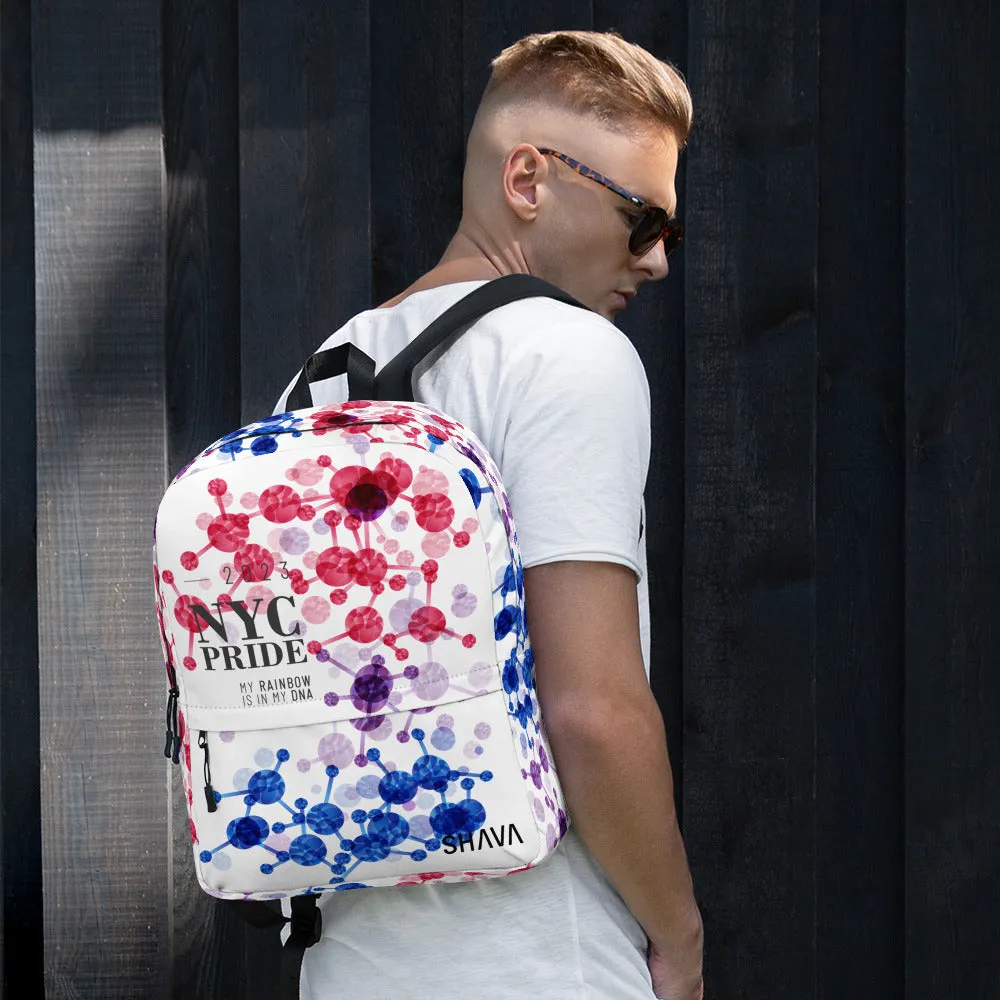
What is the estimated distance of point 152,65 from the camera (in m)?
2.17

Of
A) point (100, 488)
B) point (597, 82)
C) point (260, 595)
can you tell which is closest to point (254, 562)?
point (260, 595)

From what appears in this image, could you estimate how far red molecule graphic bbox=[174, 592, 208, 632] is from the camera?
1.13m

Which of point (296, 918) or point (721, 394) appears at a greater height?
point (721, 394)

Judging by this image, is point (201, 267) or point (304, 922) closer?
point (304, 922)

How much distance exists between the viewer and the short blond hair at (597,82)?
4.85 ft

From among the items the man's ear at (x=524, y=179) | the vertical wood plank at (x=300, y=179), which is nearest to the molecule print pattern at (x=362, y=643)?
the man's ear at (x=524, y=179)

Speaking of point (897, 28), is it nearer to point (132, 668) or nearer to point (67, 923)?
point (132, 668)

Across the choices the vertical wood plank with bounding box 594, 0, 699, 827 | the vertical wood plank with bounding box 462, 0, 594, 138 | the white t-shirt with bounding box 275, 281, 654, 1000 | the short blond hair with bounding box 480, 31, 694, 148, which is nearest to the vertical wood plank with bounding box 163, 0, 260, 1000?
the vertical wood plank with bounding box 462, 0, 594, 138

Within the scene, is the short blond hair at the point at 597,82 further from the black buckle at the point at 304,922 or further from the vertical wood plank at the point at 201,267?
the black buckle at the point at 304,922

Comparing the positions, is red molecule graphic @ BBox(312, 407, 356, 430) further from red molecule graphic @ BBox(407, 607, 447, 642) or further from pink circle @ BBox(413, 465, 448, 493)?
red molecule graphic @ BBox(407, 607, 447, 642)

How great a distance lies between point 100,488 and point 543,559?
126cm

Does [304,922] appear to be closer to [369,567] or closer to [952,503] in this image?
[369,567]

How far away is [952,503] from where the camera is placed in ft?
7.13

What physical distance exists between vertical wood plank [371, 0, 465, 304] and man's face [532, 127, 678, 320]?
2.66ft
